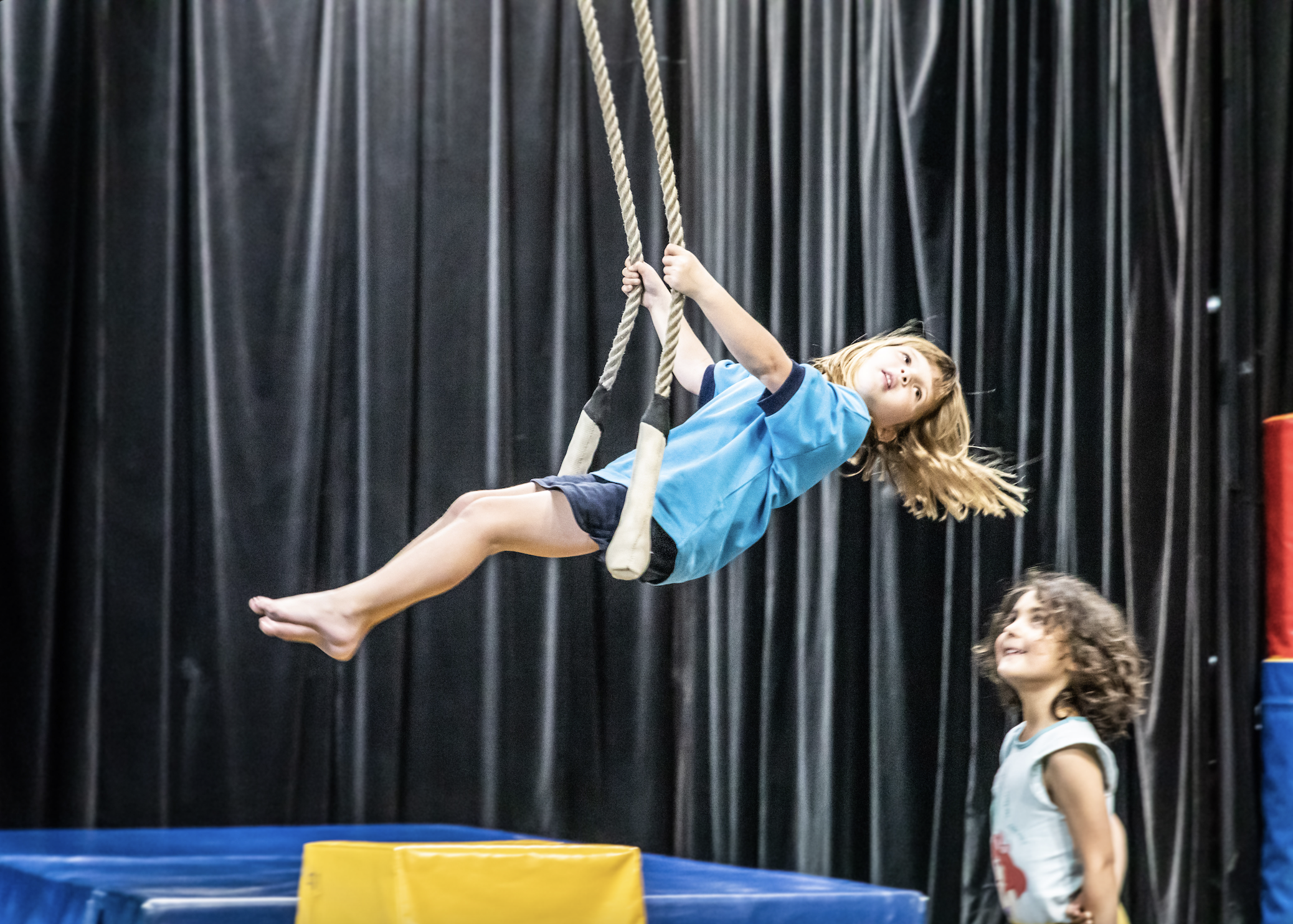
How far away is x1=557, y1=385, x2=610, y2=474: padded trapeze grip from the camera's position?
209cm

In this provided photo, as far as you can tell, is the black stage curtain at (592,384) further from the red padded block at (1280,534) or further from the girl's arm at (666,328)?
the girl's arm at (666,328)

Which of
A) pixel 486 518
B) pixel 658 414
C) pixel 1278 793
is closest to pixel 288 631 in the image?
pixel 486 518

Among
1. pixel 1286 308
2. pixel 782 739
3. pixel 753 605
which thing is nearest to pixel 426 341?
pixel 753 605

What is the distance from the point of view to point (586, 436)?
209 centimetres

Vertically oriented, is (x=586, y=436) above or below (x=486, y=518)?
above

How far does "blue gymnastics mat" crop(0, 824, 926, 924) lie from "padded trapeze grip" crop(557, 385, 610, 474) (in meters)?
0.74

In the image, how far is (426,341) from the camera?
11.8 feet

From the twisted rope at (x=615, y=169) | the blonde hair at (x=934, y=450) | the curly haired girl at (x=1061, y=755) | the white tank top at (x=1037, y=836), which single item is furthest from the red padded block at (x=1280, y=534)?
the twisted rope at (x=615, y=169)

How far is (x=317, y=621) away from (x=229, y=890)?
0.64 m

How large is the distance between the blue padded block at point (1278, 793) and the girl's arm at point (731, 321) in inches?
76.0

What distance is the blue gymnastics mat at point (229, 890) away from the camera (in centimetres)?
213

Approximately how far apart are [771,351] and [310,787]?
79.2 inches

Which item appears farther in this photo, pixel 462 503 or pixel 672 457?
pixel 672 457

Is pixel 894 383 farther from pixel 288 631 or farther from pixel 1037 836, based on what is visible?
pixel 288 631
